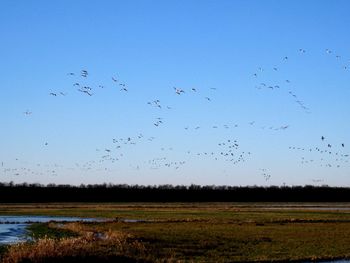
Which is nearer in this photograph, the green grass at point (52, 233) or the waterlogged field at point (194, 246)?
the waterlogged field at point (194, 246)

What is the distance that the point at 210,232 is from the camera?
58375 mm

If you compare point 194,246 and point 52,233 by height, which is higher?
point 52,233

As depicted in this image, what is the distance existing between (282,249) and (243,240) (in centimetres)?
681

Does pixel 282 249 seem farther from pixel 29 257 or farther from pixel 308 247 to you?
pixel 29 257

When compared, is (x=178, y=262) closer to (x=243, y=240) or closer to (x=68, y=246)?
(x=68, y=246)

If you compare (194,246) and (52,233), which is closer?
(194,246)

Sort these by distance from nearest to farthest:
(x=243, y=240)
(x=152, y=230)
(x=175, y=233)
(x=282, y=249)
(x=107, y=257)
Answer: (x=107, y=257), (x=282, y=249), (x=243, y=240), (x=175, y=233), (x=152, y=230)

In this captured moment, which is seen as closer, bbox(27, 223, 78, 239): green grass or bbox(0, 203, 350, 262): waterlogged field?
bbox(0, 203, 350, 262): waterlogged field

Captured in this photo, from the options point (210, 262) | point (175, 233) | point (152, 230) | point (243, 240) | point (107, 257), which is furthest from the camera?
point (152, 230)

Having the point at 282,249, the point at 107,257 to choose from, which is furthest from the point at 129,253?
the point at 282,249

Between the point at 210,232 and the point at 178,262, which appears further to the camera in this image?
the point at 210,232

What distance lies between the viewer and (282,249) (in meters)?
44.4

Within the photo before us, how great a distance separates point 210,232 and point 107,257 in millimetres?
24361

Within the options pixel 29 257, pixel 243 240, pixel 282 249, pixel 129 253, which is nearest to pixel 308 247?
pixel 282 249
